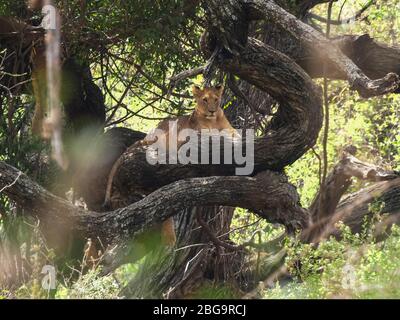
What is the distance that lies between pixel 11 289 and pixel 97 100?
3.21m

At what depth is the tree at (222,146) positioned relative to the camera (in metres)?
7.79

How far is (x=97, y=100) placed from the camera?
10727 millimetres

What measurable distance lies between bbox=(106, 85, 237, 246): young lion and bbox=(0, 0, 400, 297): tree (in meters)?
0.32

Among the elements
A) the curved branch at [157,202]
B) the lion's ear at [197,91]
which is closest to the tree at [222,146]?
the curved branch at [157,202]

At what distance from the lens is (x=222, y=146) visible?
8.47 meters

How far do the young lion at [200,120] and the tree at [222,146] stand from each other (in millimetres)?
317

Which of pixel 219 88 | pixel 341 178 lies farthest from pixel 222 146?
pixel 219 88

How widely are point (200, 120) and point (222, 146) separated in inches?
40.7

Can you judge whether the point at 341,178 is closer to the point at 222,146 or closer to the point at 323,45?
the point at 222,146

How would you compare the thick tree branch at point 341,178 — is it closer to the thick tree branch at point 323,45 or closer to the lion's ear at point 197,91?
the thick tree branch at point 323,45

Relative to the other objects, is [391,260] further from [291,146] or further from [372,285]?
[291,146]

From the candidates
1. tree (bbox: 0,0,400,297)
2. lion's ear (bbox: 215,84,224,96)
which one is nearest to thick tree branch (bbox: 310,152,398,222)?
tree (bbox: 0,0,400,297)
